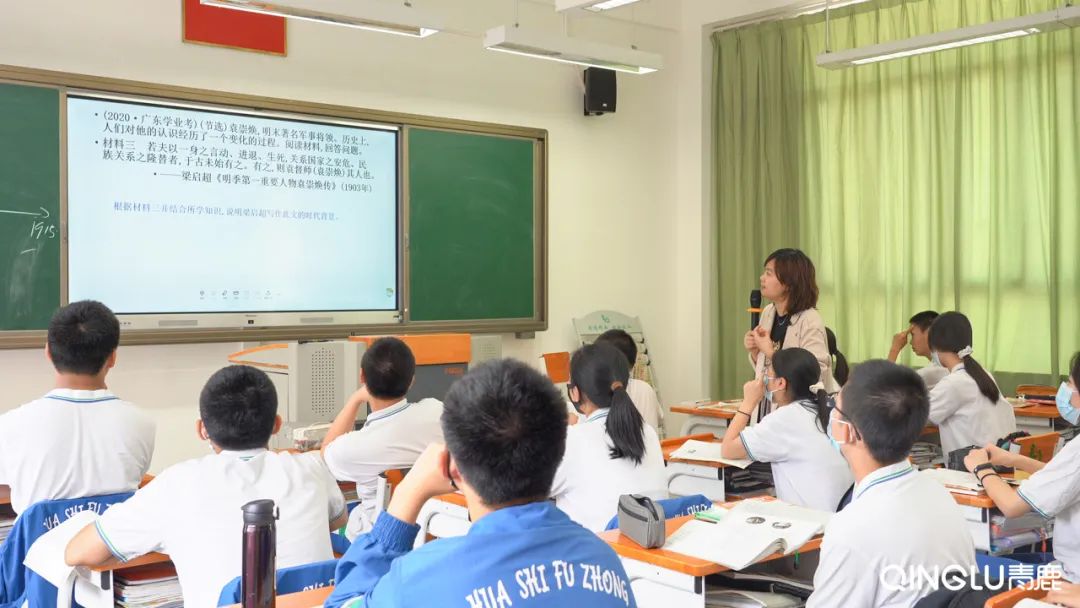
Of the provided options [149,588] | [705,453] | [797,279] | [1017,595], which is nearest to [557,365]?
[797,279]

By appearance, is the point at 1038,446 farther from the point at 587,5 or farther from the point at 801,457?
the point at 587,5

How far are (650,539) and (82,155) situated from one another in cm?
357

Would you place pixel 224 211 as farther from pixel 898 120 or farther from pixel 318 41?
pixel 898 120

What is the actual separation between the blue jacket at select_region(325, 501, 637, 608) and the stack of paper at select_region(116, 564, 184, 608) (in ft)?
4.26

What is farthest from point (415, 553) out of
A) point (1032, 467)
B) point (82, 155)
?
point (82, 155)

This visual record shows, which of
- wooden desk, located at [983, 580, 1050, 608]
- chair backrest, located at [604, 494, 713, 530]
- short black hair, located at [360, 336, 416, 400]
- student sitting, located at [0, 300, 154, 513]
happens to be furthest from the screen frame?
wooden desk, located at [983, 580, 1050, 608]

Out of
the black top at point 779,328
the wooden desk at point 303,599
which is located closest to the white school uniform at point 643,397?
the black top at point 779,328

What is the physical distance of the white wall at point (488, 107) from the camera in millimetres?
4801

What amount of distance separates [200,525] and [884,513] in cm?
144

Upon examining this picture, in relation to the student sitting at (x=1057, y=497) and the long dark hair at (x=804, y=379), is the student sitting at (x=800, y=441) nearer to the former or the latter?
the long dark hair at (x=804, y=379)

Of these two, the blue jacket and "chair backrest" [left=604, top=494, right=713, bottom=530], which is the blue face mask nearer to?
"chair backrest" [left=604, top=494, right=713, bottom=530]

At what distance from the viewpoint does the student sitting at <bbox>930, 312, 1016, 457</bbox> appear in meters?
4.45

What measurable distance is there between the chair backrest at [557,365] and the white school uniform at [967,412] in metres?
2.24

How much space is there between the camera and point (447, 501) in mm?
3250
